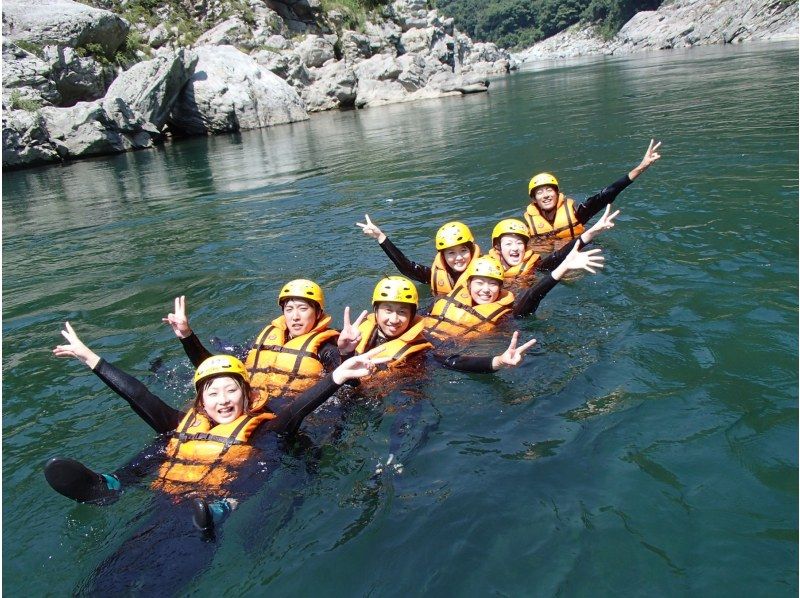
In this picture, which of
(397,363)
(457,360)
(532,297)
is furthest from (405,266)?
(457,360)

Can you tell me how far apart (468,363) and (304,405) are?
6.02 ft

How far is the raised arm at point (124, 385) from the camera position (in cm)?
513

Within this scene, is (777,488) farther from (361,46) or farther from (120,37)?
(361,46)

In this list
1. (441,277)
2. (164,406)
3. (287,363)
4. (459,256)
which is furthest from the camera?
(441,277)

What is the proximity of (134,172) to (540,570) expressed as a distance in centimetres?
2406

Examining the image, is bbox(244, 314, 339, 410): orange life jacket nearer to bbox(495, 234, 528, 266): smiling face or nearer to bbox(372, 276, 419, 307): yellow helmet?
bbox(372, 276, 419, 307): yellow helmet

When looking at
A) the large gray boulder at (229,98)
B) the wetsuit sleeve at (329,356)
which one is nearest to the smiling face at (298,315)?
the wetsuit sleeve at (329,356)

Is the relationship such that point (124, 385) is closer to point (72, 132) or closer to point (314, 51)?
point (72, 132)

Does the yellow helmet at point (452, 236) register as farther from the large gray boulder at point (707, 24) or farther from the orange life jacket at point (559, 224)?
the large gray boulder at point (707, 24)

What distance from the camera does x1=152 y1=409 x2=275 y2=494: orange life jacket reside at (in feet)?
16.1

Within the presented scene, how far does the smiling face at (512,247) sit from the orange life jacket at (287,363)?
3.02 metres

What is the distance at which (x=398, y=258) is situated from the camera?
28.9ft

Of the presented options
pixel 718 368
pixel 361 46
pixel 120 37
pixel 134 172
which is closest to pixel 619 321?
pixel 718 368

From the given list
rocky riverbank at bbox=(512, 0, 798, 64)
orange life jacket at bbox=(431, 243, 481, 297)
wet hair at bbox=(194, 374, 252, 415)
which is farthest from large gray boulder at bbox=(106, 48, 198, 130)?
rocky riverbank at bbox=(512, 0, 798, 64)
